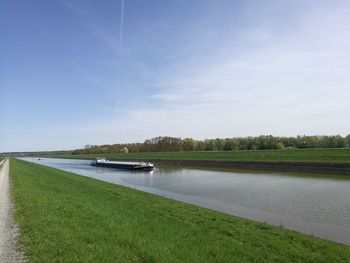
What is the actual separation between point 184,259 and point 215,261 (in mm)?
708

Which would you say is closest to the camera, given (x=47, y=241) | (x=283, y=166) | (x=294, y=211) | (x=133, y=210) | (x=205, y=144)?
(x=47, y=241)

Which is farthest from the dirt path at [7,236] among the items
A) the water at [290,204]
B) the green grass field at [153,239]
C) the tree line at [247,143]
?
the tree line at [247,143]

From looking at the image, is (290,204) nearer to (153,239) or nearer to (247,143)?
(153,239)

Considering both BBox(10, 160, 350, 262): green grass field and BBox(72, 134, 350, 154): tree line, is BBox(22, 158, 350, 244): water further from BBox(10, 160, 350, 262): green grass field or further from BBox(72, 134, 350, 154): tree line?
BBox(72, 134, 350, 154): tree line

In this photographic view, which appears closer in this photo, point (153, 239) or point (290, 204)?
point (153, 239)

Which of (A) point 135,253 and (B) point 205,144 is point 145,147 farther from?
(A) point 135,253

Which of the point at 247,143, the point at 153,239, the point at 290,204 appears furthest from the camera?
the point at 247,143

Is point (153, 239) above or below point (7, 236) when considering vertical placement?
below

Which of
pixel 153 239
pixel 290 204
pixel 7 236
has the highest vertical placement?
pixel 7 236

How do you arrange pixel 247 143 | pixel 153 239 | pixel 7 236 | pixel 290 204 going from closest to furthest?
pixel 153 239 → pixel 7 236 → pixel 290 204 → pixel 247 143

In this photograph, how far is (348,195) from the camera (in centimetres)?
2064

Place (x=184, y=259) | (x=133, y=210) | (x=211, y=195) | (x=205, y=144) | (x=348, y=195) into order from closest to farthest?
(x=184, y=259) → (x=133, y=210) → (x=348, y=195) → (x=211, y=195) → (x=205, y=144)

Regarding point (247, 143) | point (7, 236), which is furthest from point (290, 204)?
point (247, 143)

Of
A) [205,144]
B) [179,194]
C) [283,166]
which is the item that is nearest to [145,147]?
[205,144]
